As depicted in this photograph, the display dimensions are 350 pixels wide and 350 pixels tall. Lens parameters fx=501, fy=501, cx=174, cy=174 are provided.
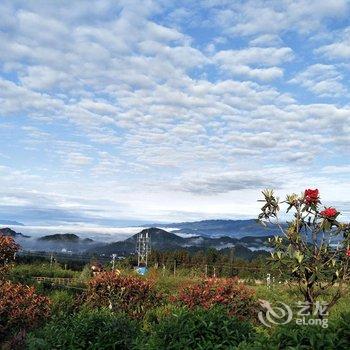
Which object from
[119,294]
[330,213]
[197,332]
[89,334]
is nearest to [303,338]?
[197,332]

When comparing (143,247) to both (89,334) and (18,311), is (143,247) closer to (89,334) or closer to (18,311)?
(18,311)

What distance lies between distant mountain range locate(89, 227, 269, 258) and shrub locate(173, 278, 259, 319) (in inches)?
800

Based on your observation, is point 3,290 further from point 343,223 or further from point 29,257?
point 29,257

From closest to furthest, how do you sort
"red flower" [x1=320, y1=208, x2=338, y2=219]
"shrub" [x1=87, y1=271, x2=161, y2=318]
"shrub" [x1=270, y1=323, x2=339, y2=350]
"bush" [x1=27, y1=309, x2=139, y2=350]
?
1. "shrub" [x1=270, y1=323, x2=339, y2=350]
2. "bush" [x1=27, y1=309, x2=139, y2=350]
3. "red flower" [x1=320, y1=208, x2=338, y2=219]
4. "shrub" [x1=87, y1=271, x2=161, y2=318]

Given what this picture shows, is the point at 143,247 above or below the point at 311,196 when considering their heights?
below

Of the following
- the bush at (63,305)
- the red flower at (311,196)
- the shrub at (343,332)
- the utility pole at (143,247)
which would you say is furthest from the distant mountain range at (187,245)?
the shrub at (343,332)

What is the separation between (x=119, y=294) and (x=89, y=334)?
13.0 ft

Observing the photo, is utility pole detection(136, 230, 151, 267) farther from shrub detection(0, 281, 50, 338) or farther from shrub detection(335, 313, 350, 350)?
shrub detection(335, 313, 350, 350)

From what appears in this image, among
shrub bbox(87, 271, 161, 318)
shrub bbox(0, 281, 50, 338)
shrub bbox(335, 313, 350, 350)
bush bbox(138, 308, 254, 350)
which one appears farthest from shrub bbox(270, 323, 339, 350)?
shrub bbox(0, 281, 50, 338)

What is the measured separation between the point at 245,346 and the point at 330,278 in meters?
3.63

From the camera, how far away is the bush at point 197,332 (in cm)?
562

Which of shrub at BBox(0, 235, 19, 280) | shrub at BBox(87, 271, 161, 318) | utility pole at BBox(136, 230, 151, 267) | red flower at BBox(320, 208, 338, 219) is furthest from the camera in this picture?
utility pole at BBox(136, 230, 151, 267)

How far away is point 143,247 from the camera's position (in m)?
37.0

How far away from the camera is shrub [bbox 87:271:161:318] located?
34.6ft
